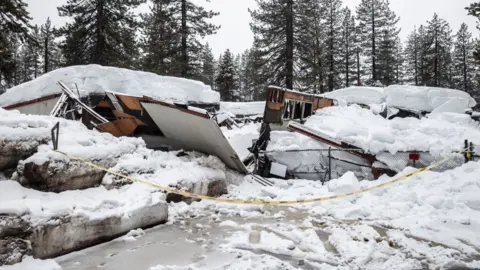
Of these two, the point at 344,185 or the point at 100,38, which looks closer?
the point at 344,185

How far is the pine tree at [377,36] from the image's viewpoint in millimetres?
37156

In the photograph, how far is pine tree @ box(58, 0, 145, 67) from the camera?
1908cm

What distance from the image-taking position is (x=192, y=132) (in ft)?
27.1

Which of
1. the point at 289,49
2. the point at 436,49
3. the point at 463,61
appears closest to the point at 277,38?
the point at 289,49

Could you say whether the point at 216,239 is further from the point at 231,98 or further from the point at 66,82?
the point at 231,98

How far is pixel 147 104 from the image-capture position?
27.2 ft

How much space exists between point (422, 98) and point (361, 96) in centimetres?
294

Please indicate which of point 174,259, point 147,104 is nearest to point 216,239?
point 174,259

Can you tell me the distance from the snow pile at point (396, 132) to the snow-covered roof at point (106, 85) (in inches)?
230

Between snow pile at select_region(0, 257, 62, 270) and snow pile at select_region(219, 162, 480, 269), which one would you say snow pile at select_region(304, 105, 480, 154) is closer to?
snow pile at select_region(219, 162, 480, 269)

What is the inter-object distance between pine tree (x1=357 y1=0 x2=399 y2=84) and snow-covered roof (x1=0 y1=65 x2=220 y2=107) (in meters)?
28.6

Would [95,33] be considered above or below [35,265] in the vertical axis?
above

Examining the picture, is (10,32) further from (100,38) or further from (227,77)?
(227,77)

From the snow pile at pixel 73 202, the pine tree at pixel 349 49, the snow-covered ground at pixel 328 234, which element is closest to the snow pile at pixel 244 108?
the snow-covered ground at pixel 328 234
